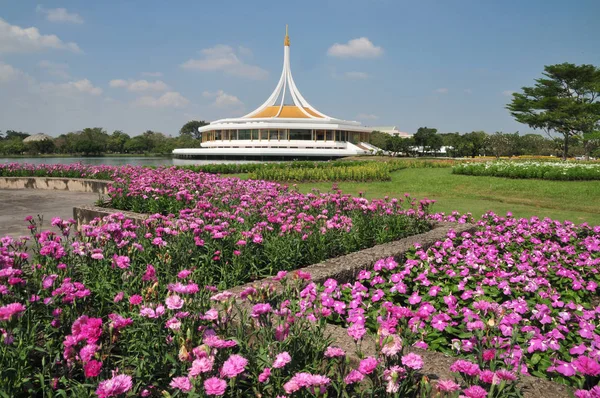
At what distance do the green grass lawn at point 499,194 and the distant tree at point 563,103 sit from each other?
76.6 feet

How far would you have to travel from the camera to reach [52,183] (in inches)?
448

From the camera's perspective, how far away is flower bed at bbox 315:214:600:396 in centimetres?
190

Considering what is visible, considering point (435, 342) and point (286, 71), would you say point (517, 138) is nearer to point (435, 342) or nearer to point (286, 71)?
point (286, 71)

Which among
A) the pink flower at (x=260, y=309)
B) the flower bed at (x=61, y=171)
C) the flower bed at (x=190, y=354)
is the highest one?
the flower bed at (x=61, y=171)

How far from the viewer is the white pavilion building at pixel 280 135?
1363 inches

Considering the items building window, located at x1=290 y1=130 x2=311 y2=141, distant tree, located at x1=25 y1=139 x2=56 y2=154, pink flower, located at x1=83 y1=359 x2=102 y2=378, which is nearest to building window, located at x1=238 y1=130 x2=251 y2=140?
building window, located at x1=290 y1=130 x2=311 y2=141

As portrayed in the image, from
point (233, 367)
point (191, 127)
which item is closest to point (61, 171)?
point (233, 367)

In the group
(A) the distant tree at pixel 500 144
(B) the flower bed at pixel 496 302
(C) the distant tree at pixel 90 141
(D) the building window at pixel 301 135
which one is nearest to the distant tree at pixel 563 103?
(A) the distant tree at pixel 500 144

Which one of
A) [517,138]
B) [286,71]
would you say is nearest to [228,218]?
[286,71]

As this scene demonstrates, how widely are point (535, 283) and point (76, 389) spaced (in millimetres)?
3158

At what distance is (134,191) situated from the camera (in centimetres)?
608

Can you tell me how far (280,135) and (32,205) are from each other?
34.1m

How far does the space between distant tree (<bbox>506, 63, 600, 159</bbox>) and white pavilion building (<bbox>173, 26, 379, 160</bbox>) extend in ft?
45.1

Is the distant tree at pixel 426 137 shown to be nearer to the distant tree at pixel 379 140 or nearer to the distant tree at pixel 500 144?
the distant tree at pixel 379 140
